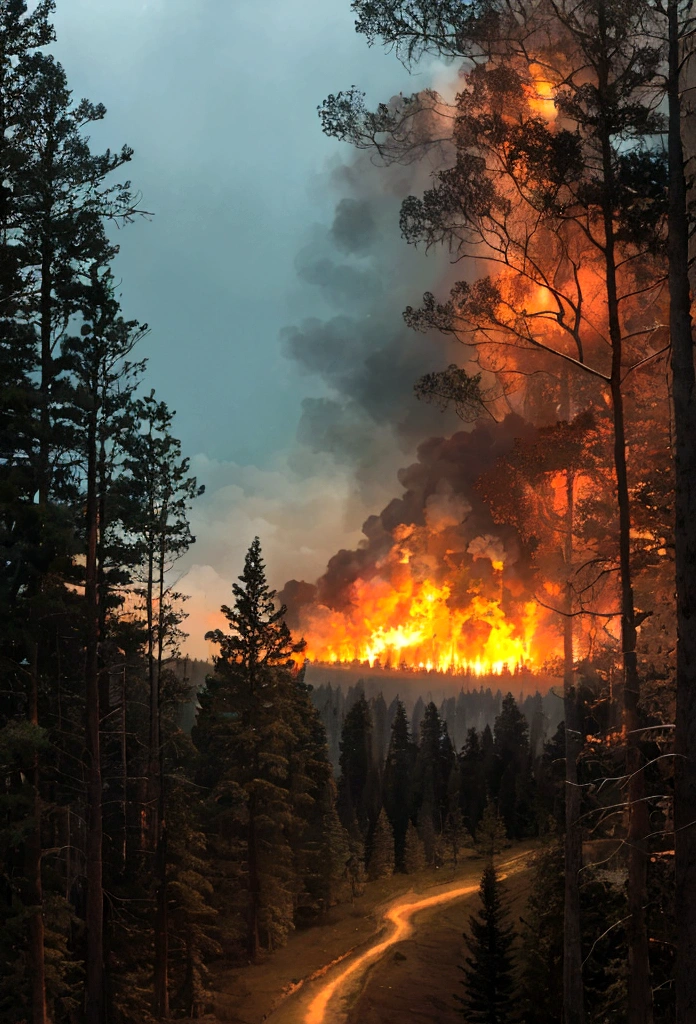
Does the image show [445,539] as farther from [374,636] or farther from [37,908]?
[37,908]

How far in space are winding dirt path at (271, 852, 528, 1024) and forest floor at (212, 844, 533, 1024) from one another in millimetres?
38

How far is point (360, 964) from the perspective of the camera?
37.5 metres

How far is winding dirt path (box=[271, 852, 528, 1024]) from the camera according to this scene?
3069 cm

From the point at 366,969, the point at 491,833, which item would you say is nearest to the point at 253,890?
the point at 366,969

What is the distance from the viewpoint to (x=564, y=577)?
25094 mm

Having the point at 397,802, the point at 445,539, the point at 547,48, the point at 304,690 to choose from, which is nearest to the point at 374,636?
the point at 445,539

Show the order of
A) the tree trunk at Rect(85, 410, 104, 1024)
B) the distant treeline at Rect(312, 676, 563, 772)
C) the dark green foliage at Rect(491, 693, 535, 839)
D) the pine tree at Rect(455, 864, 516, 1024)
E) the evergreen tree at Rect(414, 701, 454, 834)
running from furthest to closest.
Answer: the distant treeline at Rect(312, 676, 563, 772)
the evergreen tree at Rect(414, 701, 454, 834)
the dark green foliage at Rect(491, 693, 535, 839)
the pine tree at Rect(455, 864, 516, 1024)
the tree trunk at Rect(85, 410, 104, 1024)

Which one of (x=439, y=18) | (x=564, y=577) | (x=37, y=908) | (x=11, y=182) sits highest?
(x=439, y=18)

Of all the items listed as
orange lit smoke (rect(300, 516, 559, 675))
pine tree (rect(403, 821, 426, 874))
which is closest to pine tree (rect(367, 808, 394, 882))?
pine tree (rect(403, 821, 426, 874))

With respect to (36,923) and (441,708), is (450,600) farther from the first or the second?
(36,923)

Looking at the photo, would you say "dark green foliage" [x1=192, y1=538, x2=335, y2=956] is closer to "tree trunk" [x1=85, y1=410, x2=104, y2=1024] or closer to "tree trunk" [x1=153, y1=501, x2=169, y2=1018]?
"tree trunk" [x1=153, y1=501, x2=169, y2=1018]

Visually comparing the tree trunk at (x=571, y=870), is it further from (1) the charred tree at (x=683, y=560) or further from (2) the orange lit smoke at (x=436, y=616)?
(2) the orange lit smoke at (x=436, y=616)

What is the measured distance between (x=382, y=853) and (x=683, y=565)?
5304 cm

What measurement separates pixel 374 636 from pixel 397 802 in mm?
59487
